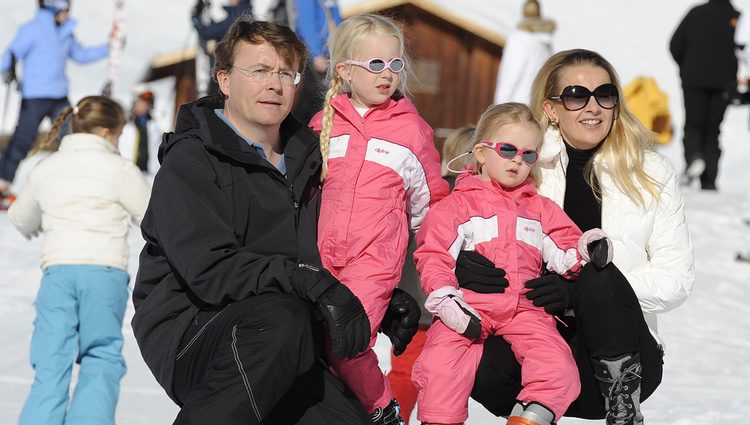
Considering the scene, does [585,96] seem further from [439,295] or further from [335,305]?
[335,305]

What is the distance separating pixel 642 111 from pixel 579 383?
1172 cm

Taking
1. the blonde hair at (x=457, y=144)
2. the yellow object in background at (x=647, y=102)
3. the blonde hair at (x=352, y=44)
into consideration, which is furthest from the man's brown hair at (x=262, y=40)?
the yellow object in background at (x=647, y=102)

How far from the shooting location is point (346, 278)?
3723 mm

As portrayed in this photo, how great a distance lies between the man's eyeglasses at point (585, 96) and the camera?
3.82 m

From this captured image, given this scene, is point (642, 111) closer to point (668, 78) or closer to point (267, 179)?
point (668, 78)

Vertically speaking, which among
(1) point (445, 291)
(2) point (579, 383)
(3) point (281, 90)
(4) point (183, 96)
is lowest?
(4) point (183, 96)

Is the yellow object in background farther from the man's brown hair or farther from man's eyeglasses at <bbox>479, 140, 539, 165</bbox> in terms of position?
the man's brown hair

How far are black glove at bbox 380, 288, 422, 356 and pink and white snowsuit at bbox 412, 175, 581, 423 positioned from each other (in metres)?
0.06

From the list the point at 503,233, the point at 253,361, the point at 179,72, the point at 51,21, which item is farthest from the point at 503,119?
the point at 179,72

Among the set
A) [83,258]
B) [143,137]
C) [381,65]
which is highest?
[381,65]

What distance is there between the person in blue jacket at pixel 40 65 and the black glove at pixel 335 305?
8376mm

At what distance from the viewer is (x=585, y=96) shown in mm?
3822

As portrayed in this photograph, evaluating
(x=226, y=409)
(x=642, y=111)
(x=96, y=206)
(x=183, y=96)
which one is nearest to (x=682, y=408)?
(x=96, y=206)

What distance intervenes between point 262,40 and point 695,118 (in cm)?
904
